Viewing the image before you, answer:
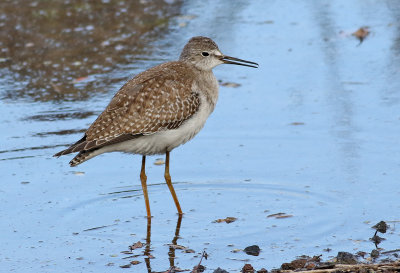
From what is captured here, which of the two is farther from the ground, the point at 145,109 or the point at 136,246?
the point at 145,109

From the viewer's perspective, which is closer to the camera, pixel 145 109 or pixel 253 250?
pixel 253 250

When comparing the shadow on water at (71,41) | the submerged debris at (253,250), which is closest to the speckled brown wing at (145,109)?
the submerged debris at (253,250)

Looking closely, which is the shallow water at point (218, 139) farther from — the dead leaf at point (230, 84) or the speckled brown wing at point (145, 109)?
the speckled brown wing at point (145, 109)

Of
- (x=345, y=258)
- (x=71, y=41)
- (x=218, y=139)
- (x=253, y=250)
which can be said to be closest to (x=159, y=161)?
(x=218, y=139)

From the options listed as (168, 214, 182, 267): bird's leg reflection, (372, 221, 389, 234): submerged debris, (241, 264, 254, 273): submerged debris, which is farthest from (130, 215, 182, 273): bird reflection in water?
(372, 221, 389, 234): submerged debris

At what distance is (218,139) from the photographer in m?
8.91

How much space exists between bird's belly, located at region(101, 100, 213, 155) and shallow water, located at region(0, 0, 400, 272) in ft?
1.79

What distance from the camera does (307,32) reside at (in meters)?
12.0

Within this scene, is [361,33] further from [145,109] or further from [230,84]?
[145,109]

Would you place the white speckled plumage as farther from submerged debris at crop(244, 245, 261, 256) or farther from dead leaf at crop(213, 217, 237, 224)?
submerged debris at crop(244, 245, 261, 256)

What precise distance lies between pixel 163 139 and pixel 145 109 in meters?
0.31

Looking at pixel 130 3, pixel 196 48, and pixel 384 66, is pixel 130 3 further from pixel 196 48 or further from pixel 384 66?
pixel 196 48

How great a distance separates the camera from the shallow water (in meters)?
6.78

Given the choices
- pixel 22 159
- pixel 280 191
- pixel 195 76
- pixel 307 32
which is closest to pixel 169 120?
pixel 195 76
